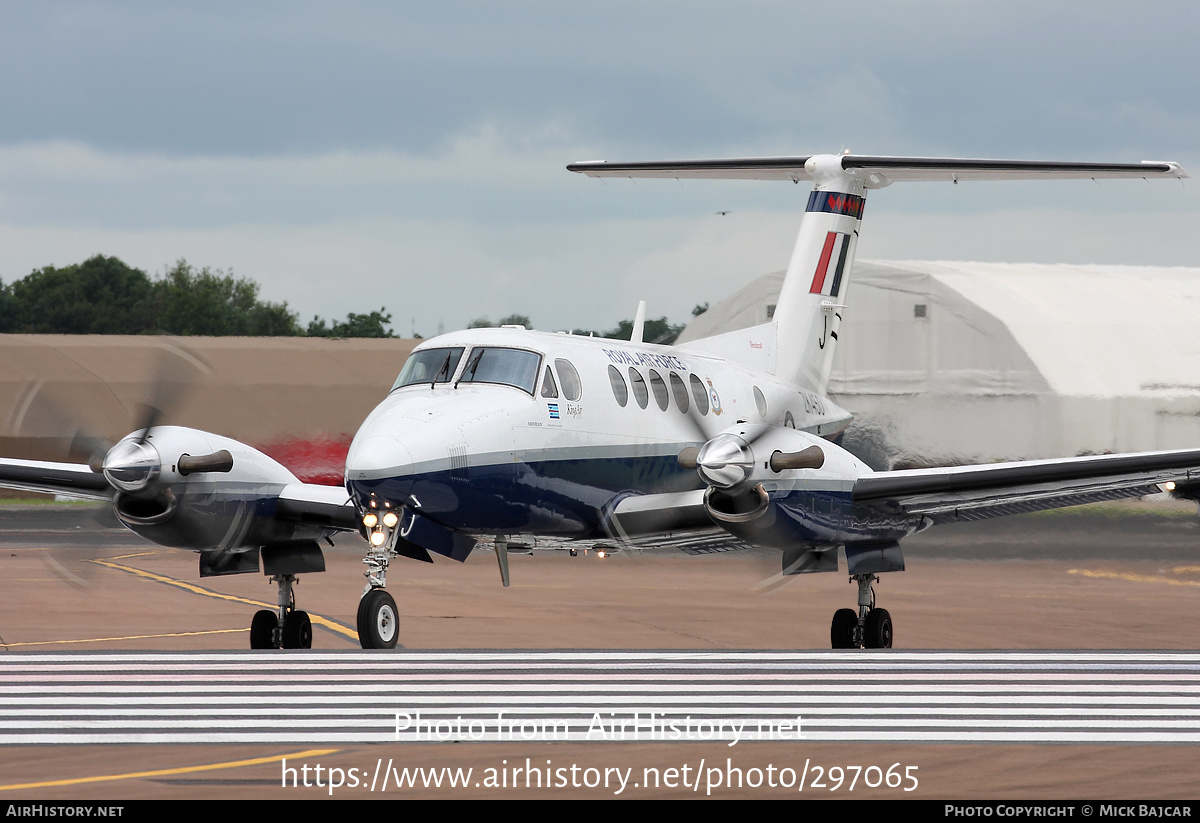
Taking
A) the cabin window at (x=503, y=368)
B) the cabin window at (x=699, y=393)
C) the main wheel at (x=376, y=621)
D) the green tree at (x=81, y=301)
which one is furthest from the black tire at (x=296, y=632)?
the green tree at (x=81, y=301)

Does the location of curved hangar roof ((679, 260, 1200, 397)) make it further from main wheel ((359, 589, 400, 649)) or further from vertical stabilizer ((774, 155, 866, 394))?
main wheel ((359, 589, 400, 649))

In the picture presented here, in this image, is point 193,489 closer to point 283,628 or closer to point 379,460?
point 283,628

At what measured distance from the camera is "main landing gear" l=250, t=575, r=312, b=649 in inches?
714

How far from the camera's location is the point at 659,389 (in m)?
18.7

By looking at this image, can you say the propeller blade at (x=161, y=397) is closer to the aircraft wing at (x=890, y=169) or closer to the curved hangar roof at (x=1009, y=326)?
the aircraft wing at (x=890, y=169)

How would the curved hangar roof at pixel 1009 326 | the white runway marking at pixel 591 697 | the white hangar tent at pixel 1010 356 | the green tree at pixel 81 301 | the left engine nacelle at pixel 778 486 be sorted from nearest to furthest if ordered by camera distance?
the white runway marking at pixel 591 697
the left engine nacelle at pixel 778 486
the white hangar tent at pixel 1010 356
the curved hangar roof at pixel 1009 326
the green tree at pixel 81 301

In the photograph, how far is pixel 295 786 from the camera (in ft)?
26.0

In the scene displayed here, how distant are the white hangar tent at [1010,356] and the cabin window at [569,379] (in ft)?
33.1

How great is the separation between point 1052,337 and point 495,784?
1282 inches

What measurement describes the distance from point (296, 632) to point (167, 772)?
9994mm

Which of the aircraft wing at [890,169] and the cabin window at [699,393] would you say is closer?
the cabin window at [699,393]

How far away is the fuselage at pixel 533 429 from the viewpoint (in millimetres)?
15188
